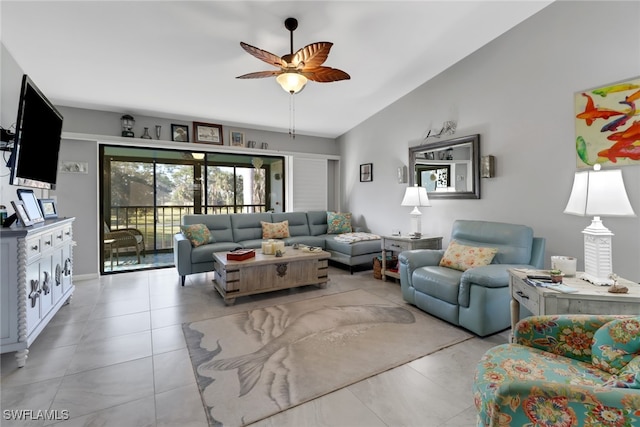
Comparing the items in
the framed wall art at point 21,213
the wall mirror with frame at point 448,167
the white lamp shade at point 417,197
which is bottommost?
the framed wall art at point 21,213

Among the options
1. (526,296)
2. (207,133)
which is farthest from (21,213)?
(526,296)

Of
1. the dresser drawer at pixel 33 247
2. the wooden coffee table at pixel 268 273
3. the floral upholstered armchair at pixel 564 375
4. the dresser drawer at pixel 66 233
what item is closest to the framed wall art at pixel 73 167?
the dresser drawer at pixel 66 233

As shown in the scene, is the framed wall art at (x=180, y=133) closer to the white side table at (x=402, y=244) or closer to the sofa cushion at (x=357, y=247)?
the sofa cushion at (x=357, y=247)

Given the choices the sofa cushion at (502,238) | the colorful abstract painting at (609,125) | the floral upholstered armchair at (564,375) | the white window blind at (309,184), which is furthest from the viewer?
the white window blind at (309,184)

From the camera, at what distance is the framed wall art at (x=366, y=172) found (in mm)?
5332

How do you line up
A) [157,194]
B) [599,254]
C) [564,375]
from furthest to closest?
[157,194] → [599,254] → [564,375]

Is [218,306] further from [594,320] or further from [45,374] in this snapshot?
[594,320]

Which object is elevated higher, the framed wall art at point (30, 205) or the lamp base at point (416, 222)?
the framed wall art at point (30, 205)

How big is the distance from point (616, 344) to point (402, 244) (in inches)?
106

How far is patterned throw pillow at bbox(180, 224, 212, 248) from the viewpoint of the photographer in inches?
161

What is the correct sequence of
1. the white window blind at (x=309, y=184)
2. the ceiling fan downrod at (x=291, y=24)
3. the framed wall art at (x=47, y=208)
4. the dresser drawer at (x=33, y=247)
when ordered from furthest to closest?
1. the white window blind at (x=309, y=184)
2. the framed wall art at (x=47, y=208)
3. the ceiling fan downrod at (x=291, y=24)
4. the dresser drawer at (x=33, y=247)

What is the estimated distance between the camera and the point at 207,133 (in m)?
4.95

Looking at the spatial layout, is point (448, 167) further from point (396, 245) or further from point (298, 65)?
point (298, 65)

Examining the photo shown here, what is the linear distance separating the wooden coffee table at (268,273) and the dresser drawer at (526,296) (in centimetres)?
212
